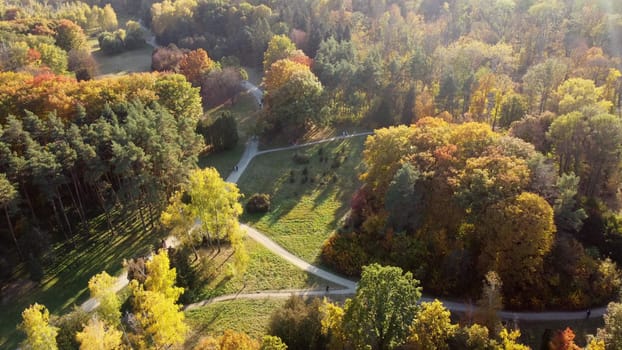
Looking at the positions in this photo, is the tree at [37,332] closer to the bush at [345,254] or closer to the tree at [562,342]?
the bush at [345,254]

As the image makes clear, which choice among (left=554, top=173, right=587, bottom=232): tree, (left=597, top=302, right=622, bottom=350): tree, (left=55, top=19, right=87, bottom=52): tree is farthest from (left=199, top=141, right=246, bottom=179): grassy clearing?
(left=55, top=19, right=87, bottom=52): tree

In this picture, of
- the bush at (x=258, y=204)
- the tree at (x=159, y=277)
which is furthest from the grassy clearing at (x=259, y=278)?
the bush at (x=258, y=204)

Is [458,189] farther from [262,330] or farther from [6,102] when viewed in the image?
[6,102]

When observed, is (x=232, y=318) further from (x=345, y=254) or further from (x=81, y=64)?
(x=81, y=64)

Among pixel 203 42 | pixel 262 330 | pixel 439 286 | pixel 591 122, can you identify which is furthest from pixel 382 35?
pixel 262 330

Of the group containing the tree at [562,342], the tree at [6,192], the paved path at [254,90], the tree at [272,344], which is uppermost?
the tree at [6,192]

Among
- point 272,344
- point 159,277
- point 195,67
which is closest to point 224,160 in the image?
point 195,67
